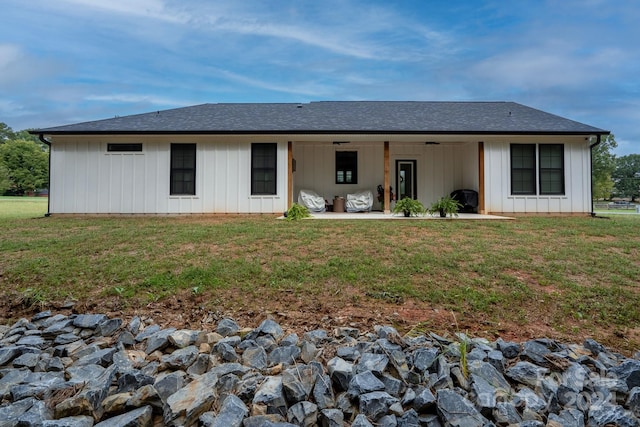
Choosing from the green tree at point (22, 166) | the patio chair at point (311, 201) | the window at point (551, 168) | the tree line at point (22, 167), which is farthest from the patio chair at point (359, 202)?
the green tree at point (22, 166)

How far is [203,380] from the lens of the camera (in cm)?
212

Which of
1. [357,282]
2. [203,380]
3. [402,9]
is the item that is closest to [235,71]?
[402,9]

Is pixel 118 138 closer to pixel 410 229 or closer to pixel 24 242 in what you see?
pixel 24 242

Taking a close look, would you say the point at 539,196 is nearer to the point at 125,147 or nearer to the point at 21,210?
the point at 125,147

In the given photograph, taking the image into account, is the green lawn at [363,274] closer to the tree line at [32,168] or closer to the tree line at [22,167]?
the tree line at [32,168]

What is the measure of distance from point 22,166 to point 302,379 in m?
51.4

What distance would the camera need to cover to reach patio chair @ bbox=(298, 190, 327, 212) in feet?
36.8

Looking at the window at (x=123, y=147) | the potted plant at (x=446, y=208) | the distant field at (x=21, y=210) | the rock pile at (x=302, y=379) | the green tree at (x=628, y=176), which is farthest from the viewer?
the green tree at (x=628, y=176)

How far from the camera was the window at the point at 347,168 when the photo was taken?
12453mm

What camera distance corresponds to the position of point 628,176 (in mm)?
56062

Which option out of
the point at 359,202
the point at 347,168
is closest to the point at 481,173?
the point at 359,202

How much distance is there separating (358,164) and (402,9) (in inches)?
214

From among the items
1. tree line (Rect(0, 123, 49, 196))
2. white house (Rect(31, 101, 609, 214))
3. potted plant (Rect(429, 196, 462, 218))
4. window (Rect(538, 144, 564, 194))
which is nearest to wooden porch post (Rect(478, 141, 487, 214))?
white house (Rect(31, 101, 609, 214))

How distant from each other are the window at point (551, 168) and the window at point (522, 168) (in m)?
0.30
